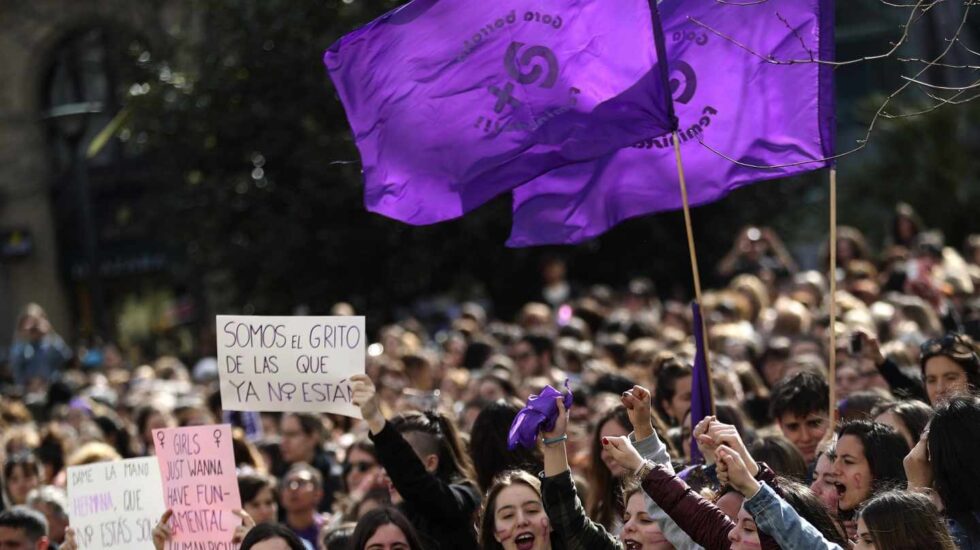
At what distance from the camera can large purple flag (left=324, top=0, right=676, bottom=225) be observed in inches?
281

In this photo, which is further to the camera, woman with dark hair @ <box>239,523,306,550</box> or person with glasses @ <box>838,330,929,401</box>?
person with glasses @ <box>838,330,929,401</box>

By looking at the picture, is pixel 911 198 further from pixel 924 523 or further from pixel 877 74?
pixel 924 523

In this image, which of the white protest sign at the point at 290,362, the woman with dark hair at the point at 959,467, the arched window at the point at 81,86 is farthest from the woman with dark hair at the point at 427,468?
the arched window at the point at 81,86

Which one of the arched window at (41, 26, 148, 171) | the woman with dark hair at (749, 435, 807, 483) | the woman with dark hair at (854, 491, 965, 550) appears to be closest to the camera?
A: the woman with dark hair at (854, 491, 965, 550)

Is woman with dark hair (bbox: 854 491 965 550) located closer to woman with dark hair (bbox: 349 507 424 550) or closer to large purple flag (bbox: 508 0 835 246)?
woman with dark hair (bbox: 349 507 424 550)

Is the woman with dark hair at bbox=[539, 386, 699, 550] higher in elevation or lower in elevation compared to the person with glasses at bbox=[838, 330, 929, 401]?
lower

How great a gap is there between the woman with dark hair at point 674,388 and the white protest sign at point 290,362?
206cm

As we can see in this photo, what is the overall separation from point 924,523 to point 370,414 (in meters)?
2.31

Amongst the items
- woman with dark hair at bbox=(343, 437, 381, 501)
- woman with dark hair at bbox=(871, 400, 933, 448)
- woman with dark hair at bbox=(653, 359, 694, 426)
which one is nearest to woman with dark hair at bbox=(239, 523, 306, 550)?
woman with dark hair at bbox=(343, 437, 381, 501)

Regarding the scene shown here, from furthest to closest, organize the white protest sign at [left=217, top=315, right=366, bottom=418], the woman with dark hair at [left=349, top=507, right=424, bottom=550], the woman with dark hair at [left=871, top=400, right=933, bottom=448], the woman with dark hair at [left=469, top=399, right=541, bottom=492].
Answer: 1. the woman with dark hair at [left=469, top=399, right=541, bottom=492]
2. the white protest sign at [left=217, top=315, right=366, bottom=418]
3. the woman with dark hair at [left=871, top=400, right=933, bottom=448]
4. the woman with dark hair at [left=349, top=507, right=424, bottom=550]

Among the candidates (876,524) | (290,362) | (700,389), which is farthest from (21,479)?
(876,524)

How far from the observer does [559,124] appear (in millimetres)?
7219

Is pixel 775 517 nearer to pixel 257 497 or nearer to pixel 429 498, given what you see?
pixel 429 498

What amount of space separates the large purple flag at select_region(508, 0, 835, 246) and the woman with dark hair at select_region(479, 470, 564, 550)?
2.08 metres
